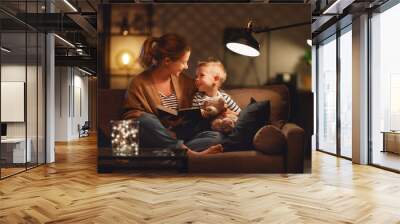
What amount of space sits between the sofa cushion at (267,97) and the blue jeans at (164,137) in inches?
28.0

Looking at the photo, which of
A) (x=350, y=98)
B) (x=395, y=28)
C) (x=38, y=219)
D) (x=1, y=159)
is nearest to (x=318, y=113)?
(x=350, y=98)

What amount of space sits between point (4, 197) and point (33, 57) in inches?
140

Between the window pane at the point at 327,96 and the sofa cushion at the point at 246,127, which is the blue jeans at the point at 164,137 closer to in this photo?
the sofa cushion at the point at 246,127

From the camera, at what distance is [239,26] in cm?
672

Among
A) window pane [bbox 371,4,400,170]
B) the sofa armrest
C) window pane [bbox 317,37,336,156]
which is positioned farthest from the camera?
window pane [bbox 317,37,336,156]

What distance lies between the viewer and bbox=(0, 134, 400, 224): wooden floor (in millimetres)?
3865

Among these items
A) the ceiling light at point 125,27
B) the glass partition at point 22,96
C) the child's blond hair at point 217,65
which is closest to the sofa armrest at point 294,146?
the child's blond hair at point 217,65

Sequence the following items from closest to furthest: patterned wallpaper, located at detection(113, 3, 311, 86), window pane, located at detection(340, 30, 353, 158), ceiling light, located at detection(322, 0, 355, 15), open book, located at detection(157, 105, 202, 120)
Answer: ceiling light, located at detection(322, 0, 355, 15) < open book, located at detection(157, 105, 202, 120) < patterned wallpaper, located at detection(113, 3, 311, 86) < window pane, located at detection(340, 30, 353, 158)

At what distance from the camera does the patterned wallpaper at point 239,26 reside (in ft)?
21.9

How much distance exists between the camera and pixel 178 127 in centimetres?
658

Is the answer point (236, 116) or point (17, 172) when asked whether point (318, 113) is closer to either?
point (236, 116)

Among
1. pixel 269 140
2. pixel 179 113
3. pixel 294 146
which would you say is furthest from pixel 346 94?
pixel 179 113

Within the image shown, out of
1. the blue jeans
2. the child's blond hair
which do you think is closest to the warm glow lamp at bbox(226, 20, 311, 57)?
the child's blond hair

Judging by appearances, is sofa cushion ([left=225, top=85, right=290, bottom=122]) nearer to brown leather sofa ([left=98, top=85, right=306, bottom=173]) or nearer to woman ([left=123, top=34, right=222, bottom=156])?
brown leather sofa ([left=98, top=85, right=306, bottom=173])
